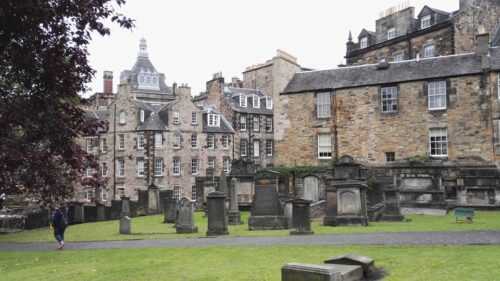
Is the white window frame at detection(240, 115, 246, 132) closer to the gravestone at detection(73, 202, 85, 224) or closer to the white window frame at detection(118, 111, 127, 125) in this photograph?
the white window frame at detection(118, 111, 127, 125)

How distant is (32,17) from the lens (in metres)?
6.90

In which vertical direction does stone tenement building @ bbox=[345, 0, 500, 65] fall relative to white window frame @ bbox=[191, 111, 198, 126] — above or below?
above

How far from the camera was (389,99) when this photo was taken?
3266 centimetres

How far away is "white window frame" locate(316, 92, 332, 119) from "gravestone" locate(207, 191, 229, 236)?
18232 mm

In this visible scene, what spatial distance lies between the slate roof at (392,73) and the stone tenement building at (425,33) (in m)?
2.41

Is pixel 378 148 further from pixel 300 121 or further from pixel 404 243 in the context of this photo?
pixel 404 243

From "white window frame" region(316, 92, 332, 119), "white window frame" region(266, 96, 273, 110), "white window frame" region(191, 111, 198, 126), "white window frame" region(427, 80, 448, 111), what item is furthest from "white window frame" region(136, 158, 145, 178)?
"white window frame" region(427, 80, 448, 111)

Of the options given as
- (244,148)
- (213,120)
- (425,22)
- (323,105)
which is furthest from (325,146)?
(244,148)

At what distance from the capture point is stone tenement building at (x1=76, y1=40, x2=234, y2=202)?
160 feet

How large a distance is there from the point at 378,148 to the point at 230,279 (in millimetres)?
25531

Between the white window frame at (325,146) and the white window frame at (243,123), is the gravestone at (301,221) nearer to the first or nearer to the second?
the white window frame at (325,146)

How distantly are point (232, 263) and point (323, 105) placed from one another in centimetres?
2527

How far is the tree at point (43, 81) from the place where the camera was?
7133mm

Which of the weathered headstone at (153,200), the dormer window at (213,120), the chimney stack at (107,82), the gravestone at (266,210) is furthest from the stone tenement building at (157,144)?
the gravestone at (266,210)
